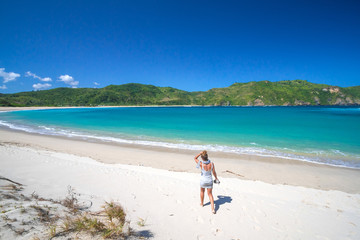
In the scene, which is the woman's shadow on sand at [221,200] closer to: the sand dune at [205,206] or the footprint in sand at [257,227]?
the sand dune at [205,206]

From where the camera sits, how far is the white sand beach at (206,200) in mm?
4336

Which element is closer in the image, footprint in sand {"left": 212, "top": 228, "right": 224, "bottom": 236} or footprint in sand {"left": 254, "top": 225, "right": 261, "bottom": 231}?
footprint in sand {"left": 212, "top": 228, "right": 224, "bottom": 236}

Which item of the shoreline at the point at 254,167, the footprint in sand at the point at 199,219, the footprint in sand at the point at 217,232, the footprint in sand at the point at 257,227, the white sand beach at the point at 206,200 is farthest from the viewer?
the shoreline at the point at 254,167

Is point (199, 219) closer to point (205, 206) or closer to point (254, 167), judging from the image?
point (205, 206)

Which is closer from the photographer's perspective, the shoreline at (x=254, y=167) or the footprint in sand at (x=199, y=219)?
the footprint in sand at (x=199, y=219)

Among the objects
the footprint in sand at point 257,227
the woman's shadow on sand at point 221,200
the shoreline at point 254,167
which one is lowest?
the shoreline at point 254,167

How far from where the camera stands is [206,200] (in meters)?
5.98

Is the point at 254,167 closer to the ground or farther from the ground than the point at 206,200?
closer to the ground

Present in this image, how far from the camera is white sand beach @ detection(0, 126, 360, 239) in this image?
4336mm

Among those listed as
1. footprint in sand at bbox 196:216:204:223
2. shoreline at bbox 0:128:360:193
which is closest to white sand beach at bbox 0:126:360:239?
Result: footprint in sand at bbox 196:216:204:223

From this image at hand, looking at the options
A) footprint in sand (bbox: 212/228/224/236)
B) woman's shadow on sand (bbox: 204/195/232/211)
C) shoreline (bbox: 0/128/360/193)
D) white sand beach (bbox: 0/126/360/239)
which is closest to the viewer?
footprint in sand (bbox: 212/228/224/236)

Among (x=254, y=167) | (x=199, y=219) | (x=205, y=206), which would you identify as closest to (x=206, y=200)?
(x=205, y=206)

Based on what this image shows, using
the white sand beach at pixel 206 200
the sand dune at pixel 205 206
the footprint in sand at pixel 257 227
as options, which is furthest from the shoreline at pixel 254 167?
the footprint in sand at pixel 257 227

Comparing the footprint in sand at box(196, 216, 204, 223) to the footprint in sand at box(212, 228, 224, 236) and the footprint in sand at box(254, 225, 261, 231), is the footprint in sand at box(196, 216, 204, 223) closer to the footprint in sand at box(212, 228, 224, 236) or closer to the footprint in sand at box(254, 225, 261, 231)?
the footprint in sand at box(212, 228, 224, 236)
